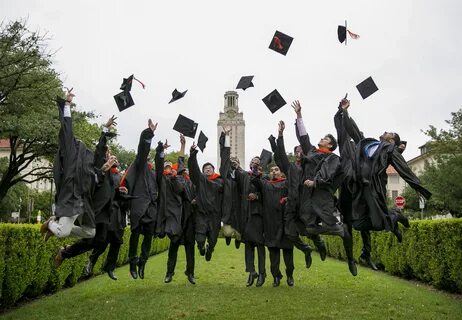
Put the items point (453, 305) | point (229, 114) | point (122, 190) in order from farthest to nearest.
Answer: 1. point (229, 114)
2. point (453, 305)
3. point (122, 190)

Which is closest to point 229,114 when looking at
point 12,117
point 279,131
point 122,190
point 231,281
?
point 231,281

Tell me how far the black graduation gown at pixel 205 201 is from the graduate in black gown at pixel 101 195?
75.3 inches

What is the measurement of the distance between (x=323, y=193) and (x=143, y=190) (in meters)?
3.24

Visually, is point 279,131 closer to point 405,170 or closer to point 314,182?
point 314,182

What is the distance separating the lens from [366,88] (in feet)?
30.9

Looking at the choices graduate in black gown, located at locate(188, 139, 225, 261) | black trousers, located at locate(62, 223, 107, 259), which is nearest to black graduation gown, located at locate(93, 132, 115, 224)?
black trousers, located at locate(62, 223, 107, 259)

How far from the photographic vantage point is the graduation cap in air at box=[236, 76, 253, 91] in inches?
432

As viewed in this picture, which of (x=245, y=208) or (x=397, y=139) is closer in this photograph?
(x=397, y=139)

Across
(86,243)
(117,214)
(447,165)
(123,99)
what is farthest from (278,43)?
(447,165)

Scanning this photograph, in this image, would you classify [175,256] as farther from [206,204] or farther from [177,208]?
[206,204]

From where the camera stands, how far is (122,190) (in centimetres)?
851

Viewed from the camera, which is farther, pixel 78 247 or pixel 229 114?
pixel 229 114

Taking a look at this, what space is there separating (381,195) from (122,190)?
435cm

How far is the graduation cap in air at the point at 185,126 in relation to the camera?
397 inches
